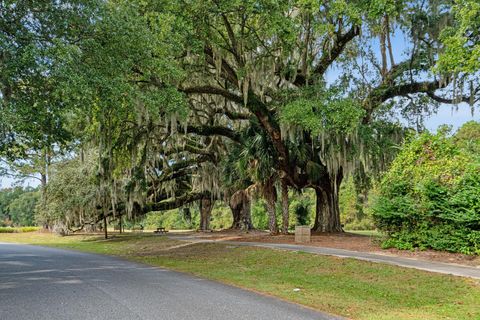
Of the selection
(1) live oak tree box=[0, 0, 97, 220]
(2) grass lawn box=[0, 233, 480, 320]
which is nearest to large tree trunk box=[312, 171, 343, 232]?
(2) grass lawn box=[0, 233, 480, 320]

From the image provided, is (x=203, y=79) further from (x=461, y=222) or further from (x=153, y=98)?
(x=461, y=222)

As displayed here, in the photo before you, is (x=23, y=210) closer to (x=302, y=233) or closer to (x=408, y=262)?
(x=302, y=233)

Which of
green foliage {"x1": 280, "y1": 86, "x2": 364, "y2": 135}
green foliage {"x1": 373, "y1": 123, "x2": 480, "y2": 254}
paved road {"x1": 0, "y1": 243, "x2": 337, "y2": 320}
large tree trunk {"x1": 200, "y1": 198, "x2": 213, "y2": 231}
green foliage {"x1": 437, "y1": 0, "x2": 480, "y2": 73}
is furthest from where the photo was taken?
large tree trunk {"x1": 200, "y1": 198, "x2": 213, "y2": 231}

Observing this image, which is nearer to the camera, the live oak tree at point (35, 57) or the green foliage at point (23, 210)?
the live oak tree at point (35, 57)

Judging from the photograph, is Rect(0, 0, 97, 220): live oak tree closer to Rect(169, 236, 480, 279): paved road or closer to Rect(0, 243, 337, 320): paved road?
Rect(0, 243, 337, 320): paved road

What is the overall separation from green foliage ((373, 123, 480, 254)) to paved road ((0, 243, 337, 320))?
6970mm

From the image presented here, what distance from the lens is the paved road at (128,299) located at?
623cm

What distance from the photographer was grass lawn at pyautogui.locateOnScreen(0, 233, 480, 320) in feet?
23.2

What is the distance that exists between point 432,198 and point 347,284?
194 inches

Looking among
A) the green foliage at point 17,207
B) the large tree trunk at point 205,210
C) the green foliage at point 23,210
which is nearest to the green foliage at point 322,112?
the large tree trunk at point 205,210

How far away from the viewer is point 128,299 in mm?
7340

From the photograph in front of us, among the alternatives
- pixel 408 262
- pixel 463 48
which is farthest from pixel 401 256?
pixel 463 48

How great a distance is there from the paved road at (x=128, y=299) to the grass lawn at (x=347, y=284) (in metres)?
0.82

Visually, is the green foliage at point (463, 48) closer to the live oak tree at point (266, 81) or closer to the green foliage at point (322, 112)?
the live oak tree at point (266, 81)
